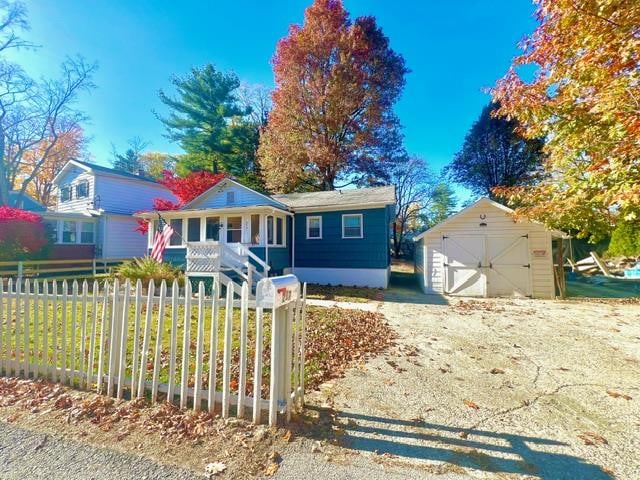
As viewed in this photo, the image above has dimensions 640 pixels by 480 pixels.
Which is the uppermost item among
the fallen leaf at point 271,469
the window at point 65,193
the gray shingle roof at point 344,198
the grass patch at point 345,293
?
the window at point 65,193

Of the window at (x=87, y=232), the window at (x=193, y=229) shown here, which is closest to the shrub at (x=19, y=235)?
the window at (x=87, y=232)

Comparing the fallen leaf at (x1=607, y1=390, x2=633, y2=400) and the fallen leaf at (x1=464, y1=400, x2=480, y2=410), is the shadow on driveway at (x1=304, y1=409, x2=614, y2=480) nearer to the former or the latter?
the fallen leaf at (x1=464, y1=400, x2=480, y2=410)

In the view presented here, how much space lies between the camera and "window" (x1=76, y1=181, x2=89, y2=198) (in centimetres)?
2022

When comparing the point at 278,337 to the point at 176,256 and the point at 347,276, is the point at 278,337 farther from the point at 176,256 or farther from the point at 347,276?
the point at 176,256

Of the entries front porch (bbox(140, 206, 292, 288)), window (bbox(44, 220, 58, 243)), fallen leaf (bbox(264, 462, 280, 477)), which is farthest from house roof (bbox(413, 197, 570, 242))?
window (bbox(44, 220, 58, 243))

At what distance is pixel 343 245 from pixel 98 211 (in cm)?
1700

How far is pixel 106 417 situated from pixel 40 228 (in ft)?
55.2

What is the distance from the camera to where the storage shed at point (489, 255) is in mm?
10367

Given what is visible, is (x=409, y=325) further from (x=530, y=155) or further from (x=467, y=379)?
(x=530, y=155)

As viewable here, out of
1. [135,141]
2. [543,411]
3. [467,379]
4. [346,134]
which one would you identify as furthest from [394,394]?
[135,141]

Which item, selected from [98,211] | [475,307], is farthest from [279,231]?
[98,211]

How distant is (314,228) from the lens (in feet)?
46.4

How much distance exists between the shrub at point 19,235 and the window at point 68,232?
4.17 m

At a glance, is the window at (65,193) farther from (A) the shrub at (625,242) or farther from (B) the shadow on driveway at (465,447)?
(A) the shrub at (625,242)
